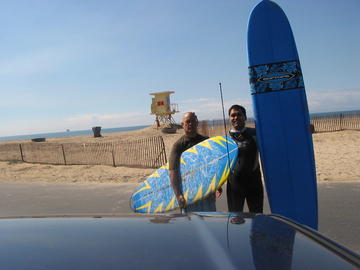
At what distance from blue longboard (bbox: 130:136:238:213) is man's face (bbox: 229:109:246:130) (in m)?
0.22

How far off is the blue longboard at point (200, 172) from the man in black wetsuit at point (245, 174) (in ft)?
0.32

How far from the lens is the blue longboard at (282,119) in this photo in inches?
144

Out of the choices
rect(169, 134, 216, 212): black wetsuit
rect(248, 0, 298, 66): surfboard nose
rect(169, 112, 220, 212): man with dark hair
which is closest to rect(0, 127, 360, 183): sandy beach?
rect(248, 0, 298, 66): surfboard nose

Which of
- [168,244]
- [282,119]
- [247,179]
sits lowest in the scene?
[247,179]

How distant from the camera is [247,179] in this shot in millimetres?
3137

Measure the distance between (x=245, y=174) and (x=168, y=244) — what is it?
182 centimetres

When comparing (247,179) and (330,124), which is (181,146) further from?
(330,124)

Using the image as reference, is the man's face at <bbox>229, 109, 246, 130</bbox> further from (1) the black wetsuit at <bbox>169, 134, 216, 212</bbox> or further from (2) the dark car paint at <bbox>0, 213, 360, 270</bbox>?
(2) the dark car paint at <bbox>0, 213, 360, 270</bbox>

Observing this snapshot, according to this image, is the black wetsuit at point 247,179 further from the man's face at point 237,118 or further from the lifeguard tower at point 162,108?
the lifeguard tower at point 162,108

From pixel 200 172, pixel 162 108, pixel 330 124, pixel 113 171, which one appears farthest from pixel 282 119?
pixel 162 108

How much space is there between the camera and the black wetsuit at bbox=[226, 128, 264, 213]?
3133 mm

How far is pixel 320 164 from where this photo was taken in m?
8.55

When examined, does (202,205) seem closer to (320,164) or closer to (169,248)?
(169,248)

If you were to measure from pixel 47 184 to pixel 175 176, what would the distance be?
6578mm
